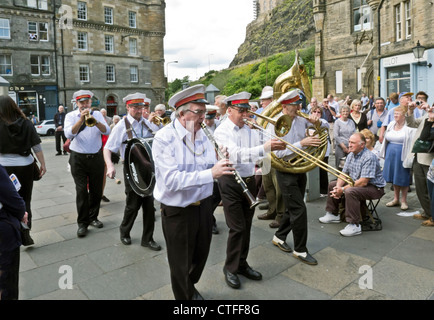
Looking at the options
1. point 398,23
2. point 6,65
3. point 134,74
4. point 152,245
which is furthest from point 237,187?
point 134,74

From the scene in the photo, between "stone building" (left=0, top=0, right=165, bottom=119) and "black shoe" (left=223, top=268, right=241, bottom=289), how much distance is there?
110 feet

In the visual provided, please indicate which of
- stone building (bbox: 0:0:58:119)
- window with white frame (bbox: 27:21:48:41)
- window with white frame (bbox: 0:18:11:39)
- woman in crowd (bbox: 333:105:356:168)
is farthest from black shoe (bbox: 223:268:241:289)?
window with white frame (bbox: 27:21:48:41)

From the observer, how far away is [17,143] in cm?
463

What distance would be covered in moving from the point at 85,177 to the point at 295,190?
3305 mm

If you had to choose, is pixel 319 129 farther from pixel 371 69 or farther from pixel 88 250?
pixel 371 69

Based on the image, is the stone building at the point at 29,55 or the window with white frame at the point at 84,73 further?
the window with white frame at the point at 84,73

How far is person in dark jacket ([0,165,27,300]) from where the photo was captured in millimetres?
2871

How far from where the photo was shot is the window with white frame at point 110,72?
38925 millimetres

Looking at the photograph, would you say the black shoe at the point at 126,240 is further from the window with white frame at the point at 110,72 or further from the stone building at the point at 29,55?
the window with white frame at the point at 110,72

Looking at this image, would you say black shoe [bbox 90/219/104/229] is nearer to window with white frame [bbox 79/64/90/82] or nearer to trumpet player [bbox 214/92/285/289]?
trumpet player [bbox 214/92/285/289]

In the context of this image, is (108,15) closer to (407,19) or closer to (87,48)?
(87,48)

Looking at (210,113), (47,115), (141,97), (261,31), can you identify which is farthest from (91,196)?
(261,31)

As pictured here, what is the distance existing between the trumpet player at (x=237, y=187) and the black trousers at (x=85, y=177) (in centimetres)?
251

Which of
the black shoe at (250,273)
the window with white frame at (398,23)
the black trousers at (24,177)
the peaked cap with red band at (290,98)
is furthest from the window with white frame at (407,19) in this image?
the black trousers at (24,177)
